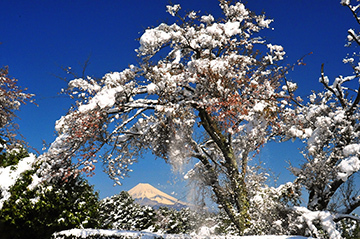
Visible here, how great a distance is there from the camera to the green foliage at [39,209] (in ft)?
28.1

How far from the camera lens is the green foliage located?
855 centimetres

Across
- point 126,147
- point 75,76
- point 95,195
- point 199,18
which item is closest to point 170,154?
point 126,147

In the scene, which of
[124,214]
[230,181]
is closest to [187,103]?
[230,181]

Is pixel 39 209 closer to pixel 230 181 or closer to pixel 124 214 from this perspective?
pixel 230 181

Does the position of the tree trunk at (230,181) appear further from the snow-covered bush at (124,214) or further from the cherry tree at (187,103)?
the snow-covered bush at (124,214)

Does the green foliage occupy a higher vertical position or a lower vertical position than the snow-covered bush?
lower

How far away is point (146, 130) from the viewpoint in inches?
396

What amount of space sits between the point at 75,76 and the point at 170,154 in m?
4.53

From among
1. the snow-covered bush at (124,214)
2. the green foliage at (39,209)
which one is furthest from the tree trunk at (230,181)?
the snow-covered bush at (124,214)

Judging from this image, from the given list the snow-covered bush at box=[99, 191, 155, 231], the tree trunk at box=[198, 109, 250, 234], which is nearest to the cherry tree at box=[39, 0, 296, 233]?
the tree trunk at box=[198, 109, 250, 234]

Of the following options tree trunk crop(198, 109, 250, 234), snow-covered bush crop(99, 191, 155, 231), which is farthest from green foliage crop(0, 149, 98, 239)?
snow-covered bush crop(99, 191, 155, 231)

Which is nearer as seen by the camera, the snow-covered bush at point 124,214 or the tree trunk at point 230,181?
the tree trunk at point 230,181

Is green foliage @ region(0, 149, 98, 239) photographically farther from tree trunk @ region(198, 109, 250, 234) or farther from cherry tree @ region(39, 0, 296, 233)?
tree trunk @ region(198, 109, 250, 234)

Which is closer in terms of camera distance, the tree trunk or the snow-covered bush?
the tree trunk
